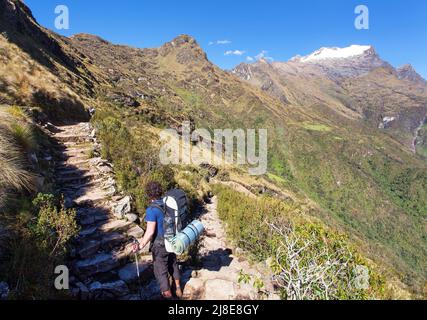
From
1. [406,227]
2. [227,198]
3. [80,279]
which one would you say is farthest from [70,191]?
[406,227]

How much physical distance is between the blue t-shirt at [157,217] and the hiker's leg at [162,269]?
11.5 inches

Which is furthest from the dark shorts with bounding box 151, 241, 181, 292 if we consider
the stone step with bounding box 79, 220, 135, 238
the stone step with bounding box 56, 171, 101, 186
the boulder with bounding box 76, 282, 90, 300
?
the stone step with bounding box 56, 171, 101, 186

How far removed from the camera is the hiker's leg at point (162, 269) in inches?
237

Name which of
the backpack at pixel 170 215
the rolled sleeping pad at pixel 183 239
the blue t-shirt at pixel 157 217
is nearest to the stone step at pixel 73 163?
the blue t-shirt at pixel 157 217

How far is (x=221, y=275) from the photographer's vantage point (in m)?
7.30

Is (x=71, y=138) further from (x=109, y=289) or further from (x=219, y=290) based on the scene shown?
(x=219, y=290)

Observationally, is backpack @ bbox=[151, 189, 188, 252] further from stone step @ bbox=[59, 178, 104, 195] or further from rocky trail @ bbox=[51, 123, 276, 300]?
stone step @ bbox=[59, 178, 104, 195]

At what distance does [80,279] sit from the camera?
6281 millimetres

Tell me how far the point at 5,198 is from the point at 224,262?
224 inches

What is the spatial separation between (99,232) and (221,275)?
134 inches

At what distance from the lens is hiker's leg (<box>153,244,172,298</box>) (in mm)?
6014

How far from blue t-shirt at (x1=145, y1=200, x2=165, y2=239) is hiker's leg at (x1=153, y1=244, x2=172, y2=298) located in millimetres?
292

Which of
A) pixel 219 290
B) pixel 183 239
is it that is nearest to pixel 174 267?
pixel 183 239
